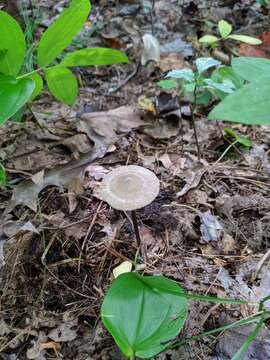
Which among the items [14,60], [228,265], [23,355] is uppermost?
[14,60]

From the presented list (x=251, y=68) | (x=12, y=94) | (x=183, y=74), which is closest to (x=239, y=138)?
(x=183, y=74)

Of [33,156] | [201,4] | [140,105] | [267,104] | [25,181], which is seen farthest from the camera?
[201,4]

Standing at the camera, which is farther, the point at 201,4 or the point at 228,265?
the point at 201,4

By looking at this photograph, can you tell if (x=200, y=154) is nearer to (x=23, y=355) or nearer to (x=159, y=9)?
(x=23, y=355)

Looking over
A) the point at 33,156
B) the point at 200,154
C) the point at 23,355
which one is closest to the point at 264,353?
the point at 23,355

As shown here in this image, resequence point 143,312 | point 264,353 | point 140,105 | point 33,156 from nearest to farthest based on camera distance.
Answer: point 143,312 < point 264,353 < point 33,156 < point 140,105

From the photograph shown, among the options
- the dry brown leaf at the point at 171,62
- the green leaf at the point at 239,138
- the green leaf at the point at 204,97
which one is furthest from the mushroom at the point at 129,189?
the dry brown leaf at the point at 171,62

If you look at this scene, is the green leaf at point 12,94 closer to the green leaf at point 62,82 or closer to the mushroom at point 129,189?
the green leaf at point 62,82

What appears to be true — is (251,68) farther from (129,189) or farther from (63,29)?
(63,29)
